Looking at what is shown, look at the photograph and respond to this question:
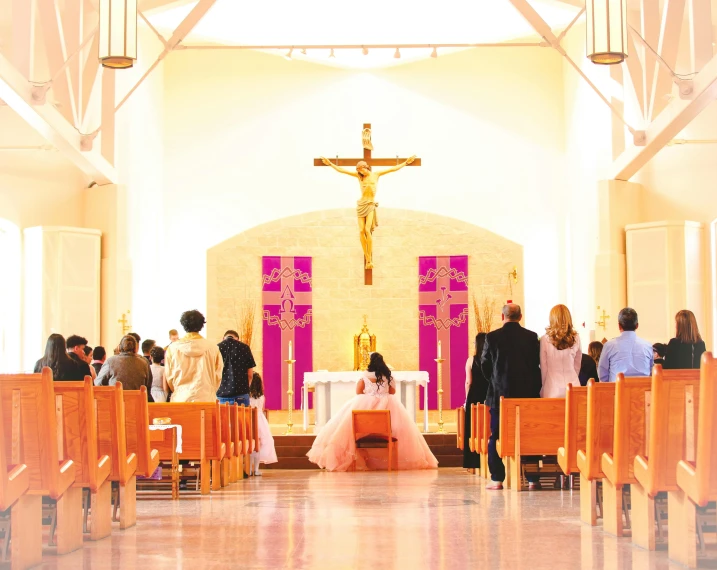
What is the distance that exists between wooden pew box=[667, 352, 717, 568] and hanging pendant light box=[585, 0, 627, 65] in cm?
370

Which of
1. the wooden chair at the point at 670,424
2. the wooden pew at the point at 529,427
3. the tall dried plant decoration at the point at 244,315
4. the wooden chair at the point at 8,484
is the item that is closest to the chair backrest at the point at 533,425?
the wooden pew at the point at 529,427

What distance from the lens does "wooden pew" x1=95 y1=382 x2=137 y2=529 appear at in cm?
544

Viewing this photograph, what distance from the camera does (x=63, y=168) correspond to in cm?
1309

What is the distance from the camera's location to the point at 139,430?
5957 mm

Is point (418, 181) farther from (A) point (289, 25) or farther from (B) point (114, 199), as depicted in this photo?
(B) point (114, 199)

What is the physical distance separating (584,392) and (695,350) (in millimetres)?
1095

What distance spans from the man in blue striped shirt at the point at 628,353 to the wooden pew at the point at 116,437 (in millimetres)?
3216

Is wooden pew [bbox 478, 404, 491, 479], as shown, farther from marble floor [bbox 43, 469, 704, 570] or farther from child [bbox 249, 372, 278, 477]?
child [bbox 249, 372, 278, 477]

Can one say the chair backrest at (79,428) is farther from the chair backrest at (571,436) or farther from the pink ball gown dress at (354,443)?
the pink ball gown dress at (354,443)

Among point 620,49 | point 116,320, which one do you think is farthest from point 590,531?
point 116,320

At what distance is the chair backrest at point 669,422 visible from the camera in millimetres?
4254

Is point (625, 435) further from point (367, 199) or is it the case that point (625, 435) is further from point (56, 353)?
point (367, 199)

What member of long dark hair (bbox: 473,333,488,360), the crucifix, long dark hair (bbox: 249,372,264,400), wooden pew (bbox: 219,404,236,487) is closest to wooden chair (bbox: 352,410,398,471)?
long dark hair (bbox: 249,372,264,400)

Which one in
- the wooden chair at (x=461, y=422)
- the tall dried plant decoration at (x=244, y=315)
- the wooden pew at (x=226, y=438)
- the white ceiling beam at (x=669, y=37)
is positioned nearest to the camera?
the wooden pew at (x=226, y=438)
